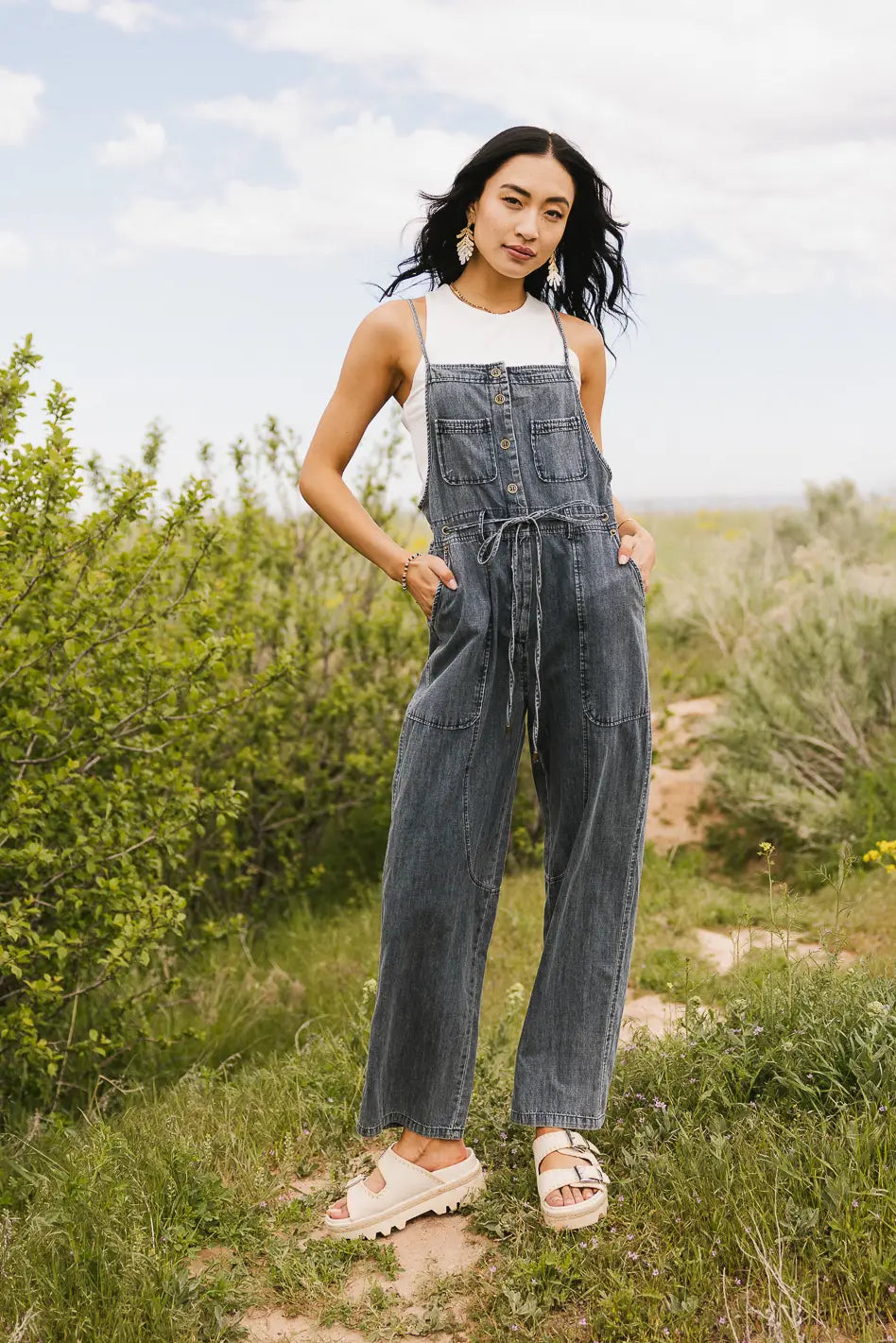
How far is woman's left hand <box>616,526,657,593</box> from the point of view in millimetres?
2439

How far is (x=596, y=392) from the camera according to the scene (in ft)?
8.77

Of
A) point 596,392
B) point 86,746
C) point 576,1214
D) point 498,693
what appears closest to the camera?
point 576,1214

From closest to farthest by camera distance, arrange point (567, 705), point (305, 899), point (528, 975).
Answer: point (567, 705), point (528, 975), point (305, 899)

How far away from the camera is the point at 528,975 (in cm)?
442

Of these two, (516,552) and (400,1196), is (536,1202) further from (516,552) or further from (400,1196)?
(516,552)

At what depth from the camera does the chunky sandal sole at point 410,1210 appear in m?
2.46

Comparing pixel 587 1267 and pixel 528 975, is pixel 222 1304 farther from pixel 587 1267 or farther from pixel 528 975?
pixel 528 975

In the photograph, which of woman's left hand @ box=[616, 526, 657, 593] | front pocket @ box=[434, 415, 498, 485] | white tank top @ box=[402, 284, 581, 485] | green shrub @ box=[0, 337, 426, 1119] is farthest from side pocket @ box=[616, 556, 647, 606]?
green shrub @ box=[0, 337, 426, 1119]

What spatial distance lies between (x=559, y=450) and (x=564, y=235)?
0.63m

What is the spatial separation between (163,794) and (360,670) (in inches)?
77.2

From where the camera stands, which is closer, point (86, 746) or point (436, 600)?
point (436, 600)

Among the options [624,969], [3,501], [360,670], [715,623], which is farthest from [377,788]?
[715,623]

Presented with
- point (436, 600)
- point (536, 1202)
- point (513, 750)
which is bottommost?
point (536, 1202)

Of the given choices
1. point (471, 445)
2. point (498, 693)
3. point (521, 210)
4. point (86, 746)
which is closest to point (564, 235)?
point (521, 210)
